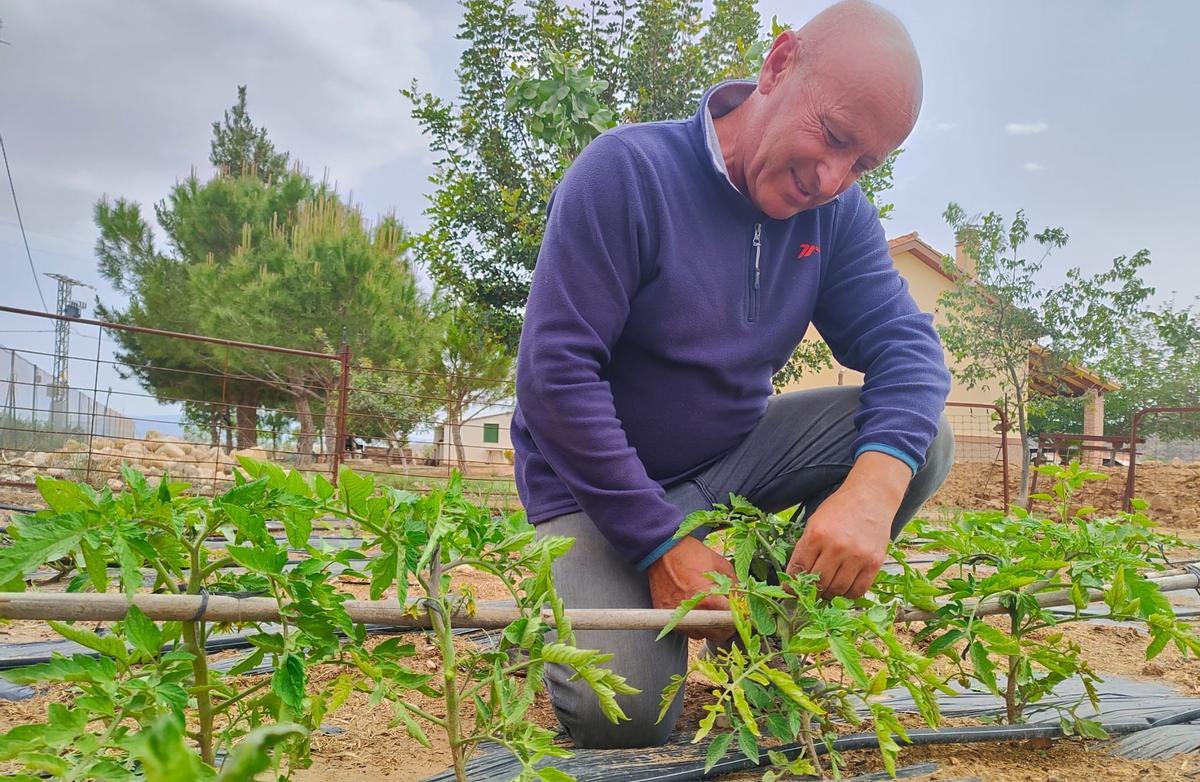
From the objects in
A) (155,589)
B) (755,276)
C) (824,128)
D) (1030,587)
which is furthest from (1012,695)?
(155,589)

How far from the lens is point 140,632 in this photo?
794mm

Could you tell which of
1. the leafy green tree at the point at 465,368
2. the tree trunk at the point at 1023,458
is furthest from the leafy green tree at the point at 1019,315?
the leafy green tree at the point at 465,368

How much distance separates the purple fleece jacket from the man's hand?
0.15 metres

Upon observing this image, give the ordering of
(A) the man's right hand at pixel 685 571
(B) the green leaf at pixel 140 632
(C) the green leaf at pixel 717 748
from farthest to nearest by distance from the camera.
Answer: (A) the man's right hand at pixel 685 571 < (C) the green leaf at pixel 717 748 < (B) the green leaf at pixel 140 632

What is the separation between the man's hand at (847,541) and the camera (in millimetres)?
1370

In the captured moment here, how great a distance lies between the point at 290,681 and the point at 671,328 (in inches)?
42.4

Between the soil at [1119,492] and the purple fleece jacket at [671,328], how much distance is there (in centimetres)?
820

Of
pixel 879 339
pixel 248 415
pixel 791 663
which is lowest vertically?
pixel 791 663

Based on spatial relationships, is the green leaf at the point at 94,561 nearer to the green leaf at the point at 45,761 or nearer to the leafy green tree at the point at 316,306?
the green leaf at the point at 45,761

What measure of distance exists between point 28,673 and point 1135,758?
1.72m

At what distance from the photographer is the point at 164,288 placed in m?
15.8

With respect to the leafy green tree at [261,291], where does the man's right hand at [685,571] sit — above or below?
below

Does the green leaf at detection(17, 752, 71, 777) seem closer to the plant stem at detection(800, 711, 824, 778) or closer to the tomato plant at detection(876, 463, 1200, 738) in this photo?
the plant stem at detection(800, 711, 824, 778)

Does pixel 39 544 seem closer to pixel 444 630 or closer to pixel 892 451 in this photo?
pixel 444 630
